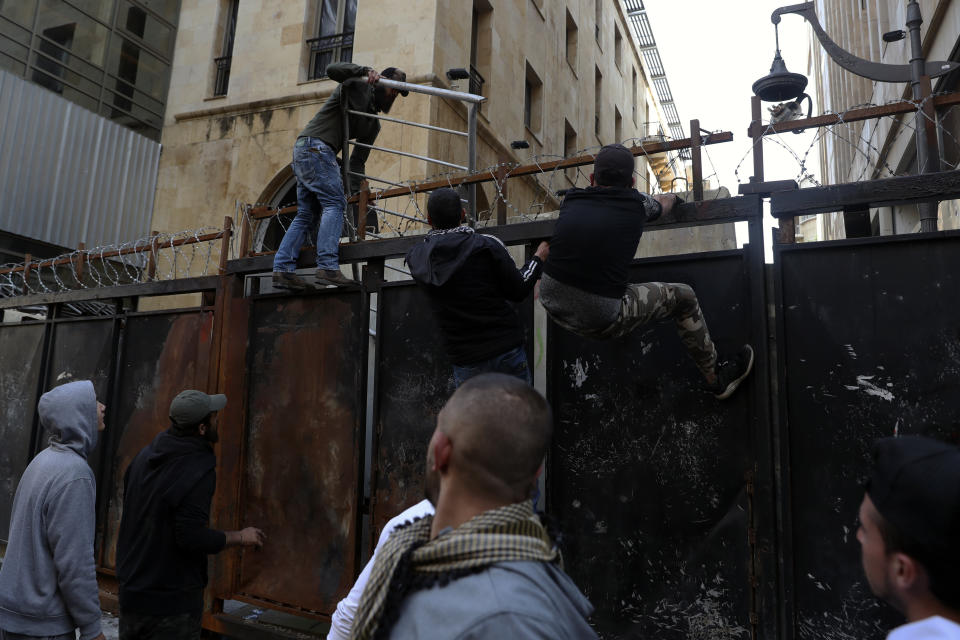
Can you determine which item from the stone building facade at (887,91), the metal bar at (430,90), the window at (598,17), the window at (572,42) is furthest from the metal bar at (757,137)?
the window at (598,17)

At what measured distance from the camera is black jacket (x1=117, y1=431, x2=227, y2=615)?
3480 mm

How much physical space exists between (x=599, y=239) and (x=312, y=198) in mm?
2864

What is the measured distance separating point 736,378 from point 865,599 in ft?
4.03

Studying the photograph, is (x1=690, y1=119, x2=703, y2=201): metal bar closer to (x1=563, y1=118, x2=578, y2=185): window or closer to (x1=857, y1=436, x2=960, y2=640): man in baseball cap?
(x1=857, y1=436, x2=960, y2=640): man in baseball cap

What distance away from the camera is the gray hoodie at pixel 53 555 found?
10.8 feet

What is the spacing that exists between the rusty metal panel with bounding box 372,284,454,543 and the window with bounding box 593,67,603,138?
1822 centimetres

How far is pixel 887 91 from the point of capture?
10.8 m

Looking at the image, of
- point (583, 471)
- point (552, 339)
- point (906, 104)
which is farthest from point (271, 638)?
point (906, 104)

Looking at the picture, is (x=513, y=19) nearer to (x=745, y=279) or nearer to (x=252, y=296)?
(x=252, y=296)

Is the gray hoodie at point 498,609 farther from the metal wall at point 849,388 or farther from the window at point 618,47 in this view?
the window at point 618,47

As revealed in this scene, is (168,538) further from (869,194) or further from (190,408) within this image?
(869,194)

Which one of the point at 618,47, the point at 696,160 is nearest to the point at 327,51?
the point at 696,160

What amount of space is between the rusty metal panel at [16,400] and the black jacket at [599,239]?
6.55 metres

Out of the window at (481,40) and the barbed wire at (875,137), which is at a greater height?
the window at (481,40)
